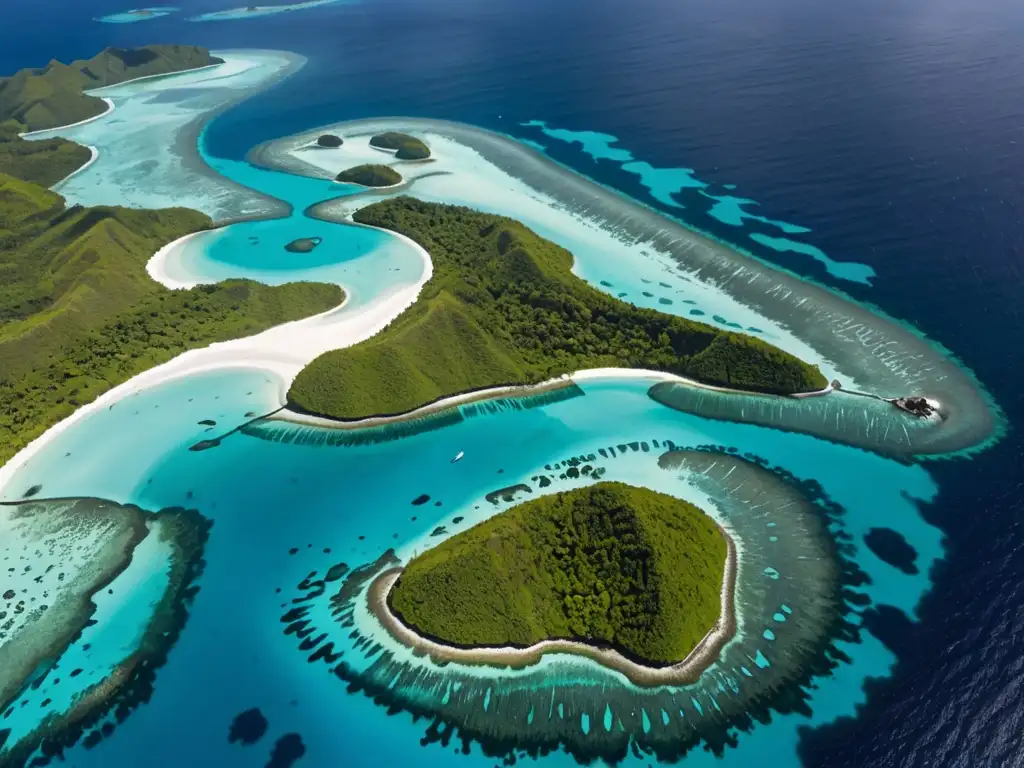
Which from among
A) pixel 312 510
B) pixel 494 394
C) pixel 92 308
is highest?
pixel 92 308

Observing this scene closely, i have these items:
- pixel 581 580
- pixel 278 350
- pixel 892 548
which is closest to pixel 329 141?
pixel 278 350

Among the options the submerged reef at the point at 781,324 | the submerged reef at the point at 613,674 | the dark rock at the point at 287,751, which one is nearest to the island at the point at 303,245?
the submerged reef at the point at 781,324

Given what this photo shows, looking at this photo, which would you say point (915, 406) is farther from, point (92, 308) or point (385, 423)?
point (92, 308)

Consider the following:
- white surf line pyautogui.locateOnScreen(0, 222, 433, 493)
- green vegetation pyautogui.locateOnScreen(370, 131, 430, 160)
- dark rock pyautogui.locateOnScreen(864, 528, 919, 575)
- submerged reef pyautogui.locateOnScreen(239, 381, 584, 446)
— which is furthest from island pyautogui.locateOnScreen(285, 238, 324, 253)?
dark rock pyautogui.locateOnScreen(864, 528, 919, 575)

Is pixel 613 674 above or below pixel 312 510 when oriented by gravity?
below

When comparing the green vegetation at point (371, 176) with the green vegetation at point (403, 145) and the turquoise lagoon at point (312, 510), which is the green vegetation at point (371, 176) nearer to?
the green vegetation at point (403, 145)

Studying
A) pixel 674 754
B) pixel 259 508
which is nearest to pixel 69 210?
pixel 259 508

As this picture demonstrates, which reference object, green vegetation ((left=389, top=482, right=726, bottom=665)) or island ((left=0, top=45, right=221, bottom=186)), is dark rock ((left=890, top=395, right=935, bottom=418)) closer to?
green vegetation ((left=389, top=482, right=726, bottom=665))

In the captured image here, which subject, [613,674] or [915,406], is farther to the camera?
[915,406]
